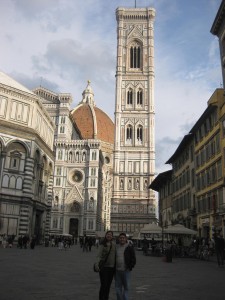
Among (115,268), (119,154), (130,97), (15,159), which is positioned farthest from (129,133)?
(115,268)

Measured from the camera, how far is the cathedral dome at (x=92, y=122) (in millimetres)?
110625

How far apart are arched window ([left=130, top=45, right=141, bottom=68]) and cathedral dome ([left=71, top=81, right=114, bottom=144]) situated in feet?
97.7

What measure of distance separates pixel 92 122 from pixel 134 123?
3668 centimetres

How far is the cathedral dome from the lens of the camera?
111 metres

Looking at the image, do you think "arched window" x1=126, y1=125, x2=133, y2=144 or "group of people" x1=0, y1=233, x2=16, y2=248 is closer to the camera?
"group of people" x1=0, y1=233, x2=16, y2=248

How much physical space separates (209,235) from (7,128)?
21248 millimetres

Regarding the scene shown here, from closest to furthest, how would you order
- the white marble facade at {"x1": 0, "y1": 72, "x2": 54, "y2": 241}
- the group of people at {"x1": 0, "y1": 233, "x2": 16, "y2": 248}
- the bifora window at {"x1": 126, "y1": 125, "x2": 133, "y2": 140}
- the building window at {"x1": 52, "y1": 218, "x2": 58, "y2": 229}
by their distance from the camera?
the group of people at {"x1": 0, "y1": 233, "x2": 16, "y2": 248} < the white marble facade at {"x1": 0, "y1": 72, "x2": 54, "y2": 241} < the building window at {"x1": 52, "y1": 218, "x2": 58, "y2": 229} < the bifora window at {"x1": 126, "y1": 125, "x2": 133, "y2": 140}

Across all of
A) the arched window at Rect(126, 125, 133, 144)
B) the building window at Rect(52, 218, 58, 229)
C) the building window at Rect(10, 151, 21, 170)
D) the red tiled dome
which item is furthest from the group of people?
the red tiled dome

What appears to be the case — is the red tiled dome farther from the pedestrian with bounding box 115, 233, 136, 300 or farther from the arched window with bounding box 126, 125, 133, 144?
the pedestrian with bounding box 115, 233, 136, 300

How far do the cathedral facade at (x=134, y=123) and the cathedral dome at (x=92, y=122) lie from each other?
29.5 metres

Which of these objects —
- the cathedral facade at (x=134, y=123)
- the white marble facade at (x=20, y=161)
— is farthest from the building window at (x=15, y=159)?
the cathedral facade at (x=134, y=123)

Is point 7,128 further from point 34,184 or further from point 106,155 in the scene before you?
point 106,155

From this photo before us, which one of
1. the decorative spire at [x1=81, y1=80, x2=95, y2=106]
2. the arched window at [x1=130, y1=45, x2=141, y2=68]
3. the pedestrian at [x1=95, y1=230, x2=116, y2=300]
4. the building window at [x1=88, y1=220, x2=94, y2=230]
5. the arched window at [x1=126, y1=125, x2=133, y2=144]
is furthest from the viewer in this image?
the decorative spire at [x1=81, y1=80, x2=95, y2=106]

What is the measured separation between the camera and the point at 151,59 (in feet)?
272
